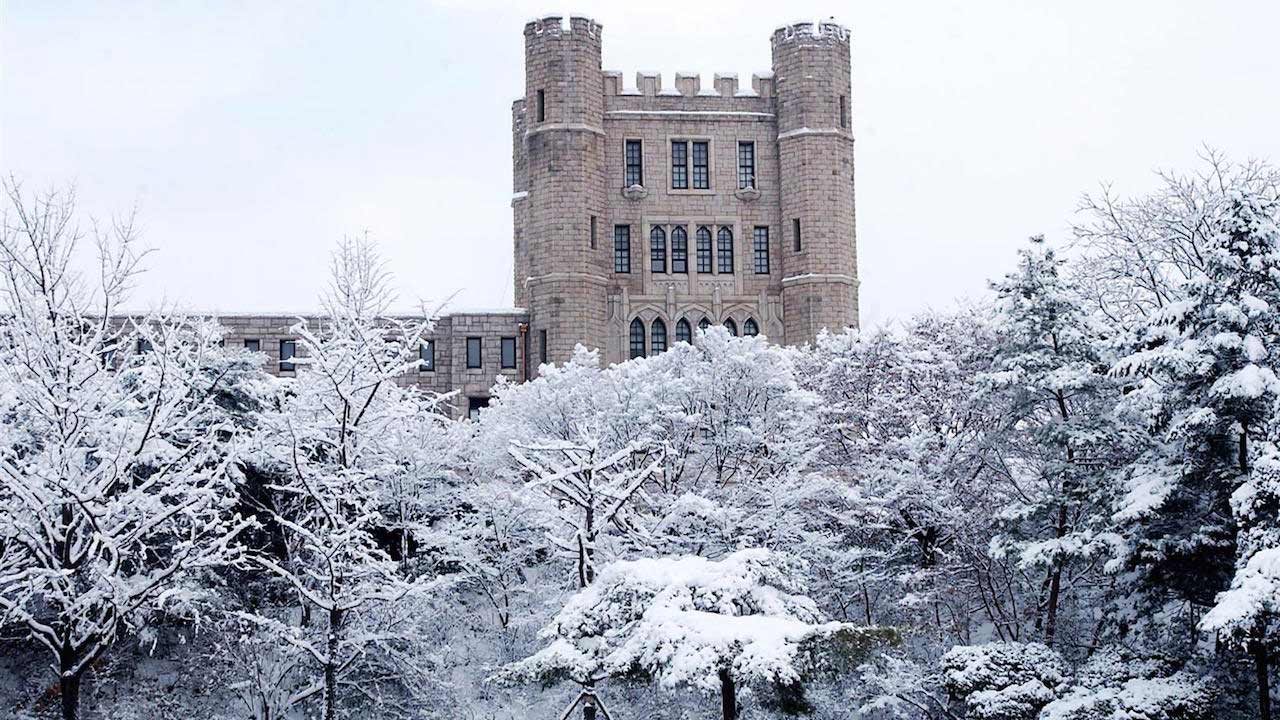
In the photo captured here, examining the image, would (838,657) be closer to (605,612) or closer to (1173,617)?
(605,612)

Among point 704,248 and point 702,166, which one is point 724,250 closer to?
Result: point 704,248

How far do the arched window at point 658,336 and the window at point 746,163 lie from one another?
5.00 meters

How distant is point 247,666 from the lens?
23.5 metres

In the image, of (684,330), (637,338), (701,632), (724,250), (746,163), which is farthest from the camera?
(746,163)

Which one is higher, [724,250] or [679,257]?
[724,250]

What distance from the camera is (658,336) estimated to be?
44.2m

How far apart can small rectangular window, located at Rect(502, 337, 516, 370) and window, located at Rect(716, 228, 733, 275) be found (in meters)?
6.58

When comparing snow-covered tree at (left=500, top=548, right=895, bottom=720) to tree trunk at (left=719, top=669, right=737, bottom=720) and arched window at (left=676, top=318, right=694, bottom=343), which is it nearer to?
tree trunk at (left=719, top=669, right=737, bottom=720)

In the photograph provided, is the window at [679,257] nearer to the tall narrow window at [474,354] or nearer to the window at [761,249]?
the window at [761,249]

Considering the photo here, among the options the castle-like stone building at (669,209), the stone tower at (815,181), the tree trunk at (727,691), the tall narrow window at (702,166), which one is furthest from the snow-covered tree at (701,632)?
the tall narrow window at (702,166)

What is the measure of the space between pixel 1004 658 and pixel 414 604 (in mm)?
9060

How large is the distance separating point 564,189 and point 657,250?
3472 mm

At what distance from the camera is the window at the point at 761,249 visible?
4500cm

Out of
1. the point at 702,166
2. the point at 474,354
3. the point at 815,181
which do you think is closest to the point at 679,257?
the point at 702,166
